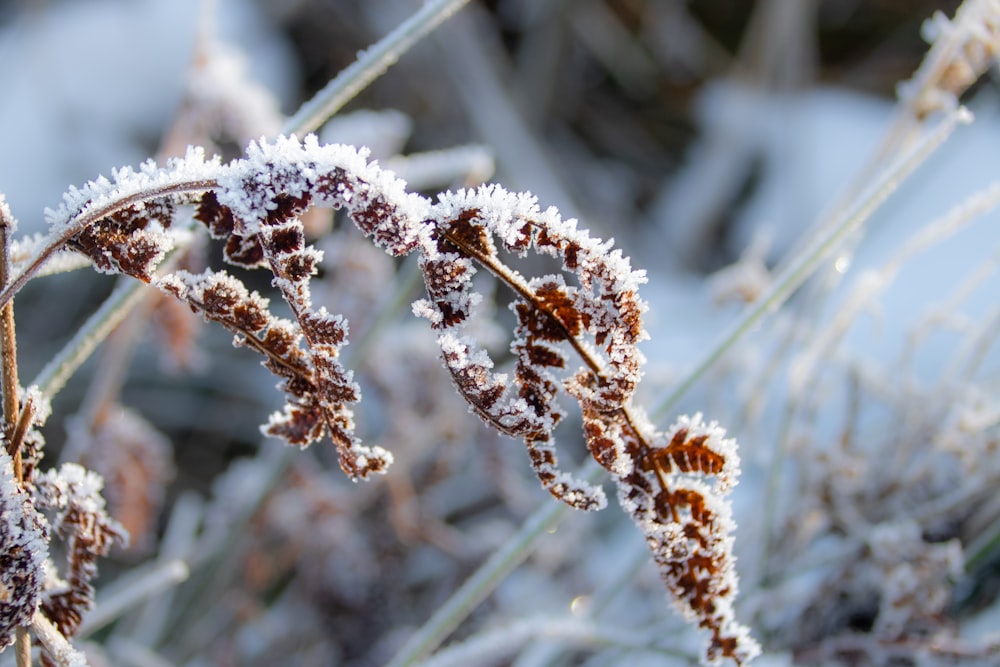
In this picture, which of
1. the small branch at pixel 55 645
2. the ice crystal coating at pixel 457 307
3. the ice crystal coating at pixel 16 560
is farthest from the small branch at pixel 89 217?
the small branch at pixel 55 645

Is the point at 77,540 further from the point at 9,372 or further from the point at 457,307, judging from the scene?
the point at 457,307

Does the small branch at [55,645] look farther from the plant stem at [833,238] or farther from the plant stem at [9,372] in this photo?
the plant stem at [833,238]

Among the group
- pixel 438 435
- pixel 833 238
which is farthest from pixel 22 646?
pixel 438 435

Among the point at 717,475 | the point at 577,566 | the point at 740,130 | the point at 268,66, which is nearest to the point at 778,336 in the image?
the point at 577,566

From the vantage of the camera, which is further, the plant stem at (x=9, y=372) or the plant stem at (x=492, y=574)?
the plant stem at (x=492, y=574)

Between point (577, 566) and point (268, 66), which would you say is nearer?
point (577, 566)

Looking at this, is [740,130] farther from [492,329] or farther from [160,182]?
[160,182]

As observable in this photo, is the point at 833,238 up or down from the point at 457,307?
up
